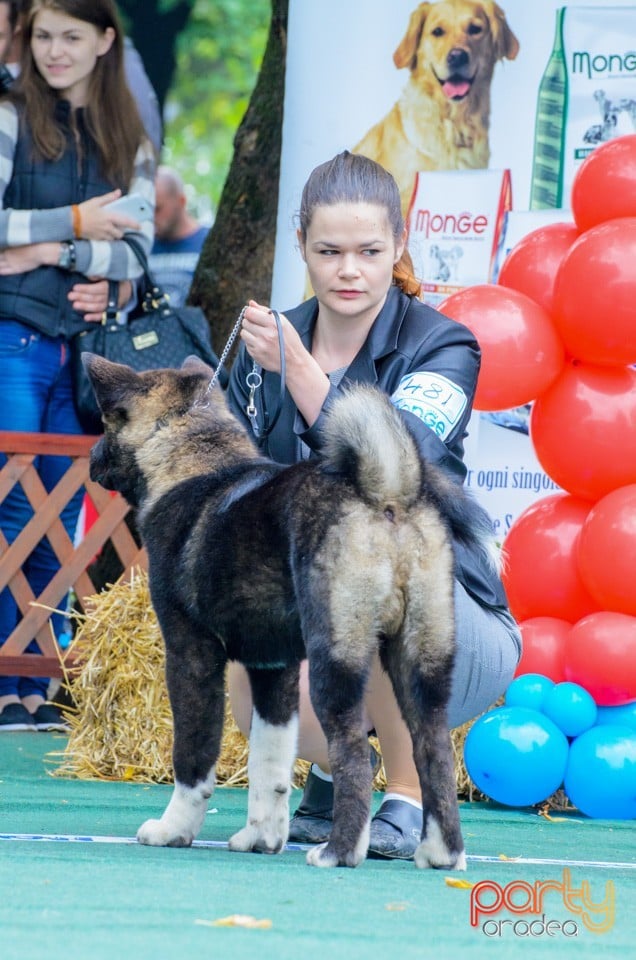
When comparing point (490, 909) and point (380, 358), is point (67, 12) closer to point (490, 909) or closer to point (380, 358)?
point (380, 358)

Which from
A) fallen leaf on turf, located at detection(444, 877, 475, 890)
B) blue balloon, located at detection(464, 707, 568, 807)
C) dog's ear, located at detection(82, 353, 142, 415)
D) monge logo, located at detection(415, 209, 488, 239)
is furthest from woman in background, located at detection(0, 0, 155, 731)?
fallen leaf on turf, located at detection(444, 877, 475, 890)

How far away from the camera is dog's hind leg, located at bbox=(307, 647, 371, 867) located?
2.98m

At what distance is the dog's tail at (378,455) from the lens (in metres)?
3.01

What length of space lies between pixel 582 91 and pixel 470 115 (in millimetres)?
468

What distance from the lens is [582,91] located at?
5914 mm

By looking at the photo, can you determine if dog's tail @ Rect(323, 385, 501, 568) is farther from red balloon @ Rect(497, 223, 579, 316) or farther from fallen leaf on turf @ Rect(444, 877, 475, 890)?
red balloon @ Rect(497, 223, 579, 316)

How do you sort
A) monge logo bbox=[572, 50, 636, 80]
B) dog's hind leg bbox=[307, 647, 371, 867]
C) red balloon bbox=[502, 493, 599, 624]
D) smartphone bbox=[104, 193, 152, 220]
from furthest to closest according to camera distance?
smartphone bbox=[104, 193, 152, 220], monge logo bbox=[572, 50, 636, 80], red balloon bbox=[502, 493, 599, 624], dog's hind leg bbox=[307, 647, 371, 867]

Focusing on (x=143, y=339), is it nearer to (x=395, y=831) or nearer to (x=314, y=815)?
(x=314, y=815)

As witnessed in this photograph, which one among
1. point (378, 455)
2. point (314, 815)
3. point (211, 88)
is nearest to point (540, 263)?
point (314, 815)

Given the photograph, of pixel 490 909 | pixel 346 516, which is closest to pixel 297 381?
pixel 346 516

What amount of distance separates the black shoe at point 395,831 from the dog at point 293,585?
0.73 feet

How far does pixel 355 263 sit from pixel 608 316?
4.49ft

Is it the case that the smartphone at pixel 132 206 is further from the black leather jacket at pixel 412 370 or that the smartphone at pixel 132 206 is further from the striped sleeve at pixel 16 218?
the black leather jacket at pixel 412 370

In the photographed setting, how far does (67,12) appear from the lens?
6.21m
